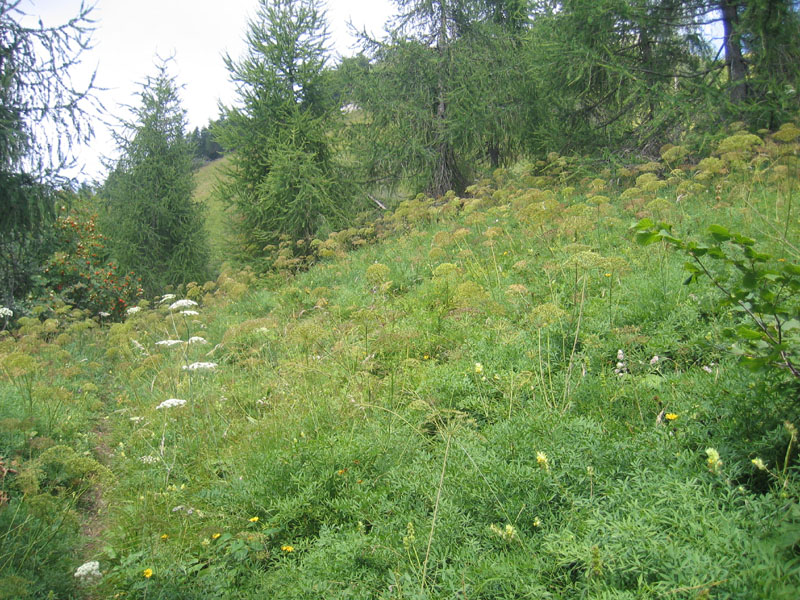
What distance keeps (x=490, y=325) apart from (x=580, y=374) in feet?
3.25

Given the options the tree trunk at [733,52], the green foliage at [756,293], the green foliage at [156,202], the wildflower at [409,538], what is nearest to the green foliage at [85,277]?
the green foliage at [156,202]

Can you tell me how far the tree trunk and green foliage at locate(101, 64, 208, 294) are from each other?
15.3 meters

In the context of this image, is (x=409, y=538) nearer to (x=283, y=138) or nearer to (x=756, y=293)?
(x=756, y=293)

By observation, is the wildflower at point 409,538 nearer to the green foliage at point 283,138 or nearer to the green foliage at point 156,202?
the green foliage at point 283,138

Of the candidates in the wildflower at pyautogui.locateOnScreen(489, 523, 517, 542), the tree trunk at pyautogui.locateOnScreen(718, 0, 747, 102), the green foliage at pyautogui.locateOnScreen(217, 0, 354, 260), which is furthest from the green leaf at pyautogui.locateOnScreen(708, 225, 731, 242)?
the green foliage at pyautogui.locateOnScreen(217, 0, 354, 260)

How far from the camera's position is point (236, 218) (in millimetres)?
13227

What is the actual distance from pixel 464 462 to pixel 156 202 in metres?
16.5

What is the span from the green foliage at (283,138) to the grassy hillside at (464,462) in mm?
6974

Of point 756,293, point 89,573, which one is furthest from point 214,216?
point 756,293

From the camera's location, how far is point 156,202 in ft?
53.1

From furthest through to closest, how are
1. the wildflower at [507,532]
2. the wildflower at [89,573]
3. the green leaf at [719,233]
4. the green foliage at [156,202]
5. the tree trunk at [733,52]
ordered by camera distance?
the green foliage at [156,202]
the tree trunk at [733,52]
the wildflower at [89,573]
the wildflower at [507,532]
the green leaf at [719,233]

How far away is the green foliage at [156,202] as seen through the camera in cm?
1602

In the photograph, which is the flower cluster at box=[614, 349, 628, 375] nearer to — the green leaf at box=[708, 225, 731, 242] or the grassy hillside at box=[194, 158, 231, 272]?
the green leaf at box=[708, 225, 731, 242]

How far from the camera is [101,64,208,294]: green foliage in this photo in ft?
52.5
